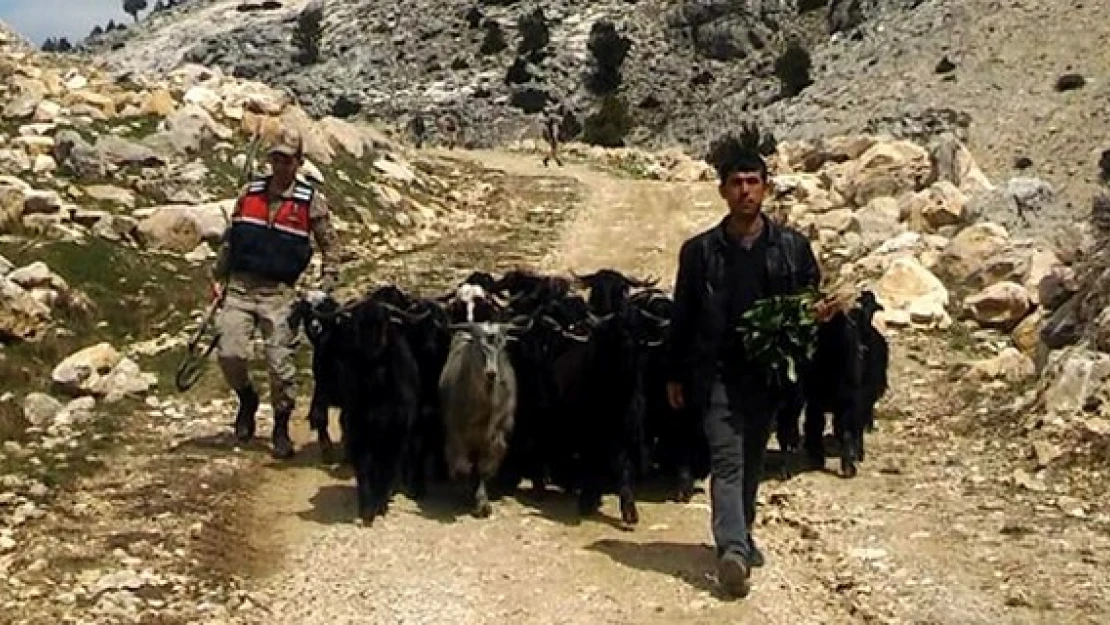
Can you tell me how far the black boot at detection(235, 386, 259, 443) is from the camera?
Result: 12.1 metres

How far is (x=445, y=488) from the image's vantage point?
11086 mm

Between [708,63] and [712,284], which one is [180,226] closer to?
[712,284]

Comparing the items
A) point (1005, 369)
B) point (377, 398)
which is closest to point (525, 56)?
point (1005, 369)

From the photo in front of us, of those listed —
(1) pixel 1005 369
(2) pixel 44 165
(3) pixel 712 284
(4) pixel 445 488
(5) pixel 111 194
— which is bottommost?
(4) pixel 445 488

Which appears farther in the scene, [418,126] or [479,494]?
[418,126]

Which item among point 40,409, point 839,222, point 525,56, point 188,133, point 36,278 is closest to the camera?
point 40,409

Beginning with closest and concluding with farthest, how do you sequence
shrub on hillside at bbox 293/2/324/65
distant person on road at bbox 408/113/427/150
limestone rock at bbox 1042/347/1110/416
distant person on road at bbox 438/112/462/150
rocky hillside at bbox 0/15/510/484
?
1. limestone rock at bbox 1042/347/1110/416
2. rocky hillside at bbox 0/15/510/484
3. distant person on road at bbox 438/112/462/150
4. distant person on road at bbox 408/113/427/150
5. shrub on hillside at bbox 293/2/324/65

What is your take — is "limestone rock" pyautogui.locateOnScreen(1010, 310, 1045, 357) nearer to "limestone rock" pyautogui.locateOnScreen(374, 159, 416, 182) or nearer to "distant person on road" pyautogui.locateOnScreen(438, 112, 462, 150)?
"limestone rock" pyautogui.locateOnScreen(374, 159, 416, 182)

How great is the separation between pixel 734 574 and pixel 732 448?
27.2 inches

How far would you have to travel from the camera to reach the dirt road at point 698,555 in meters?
8.52

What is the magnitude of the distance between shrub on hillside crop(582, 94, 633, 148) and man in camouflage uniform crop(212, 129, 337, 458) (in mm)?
52474

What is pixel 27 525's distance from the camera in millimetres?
9734

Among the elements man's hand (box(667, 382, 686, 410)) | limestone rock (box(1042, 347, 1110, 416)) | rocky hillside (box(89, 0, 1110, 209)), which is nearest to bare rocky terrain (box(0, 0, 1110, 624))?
limestone rock (box(1042, 347, 1110, 416))

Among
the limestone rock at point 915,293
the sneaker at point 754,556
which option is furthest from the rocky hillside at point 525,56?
the sneaker at point 754,556
